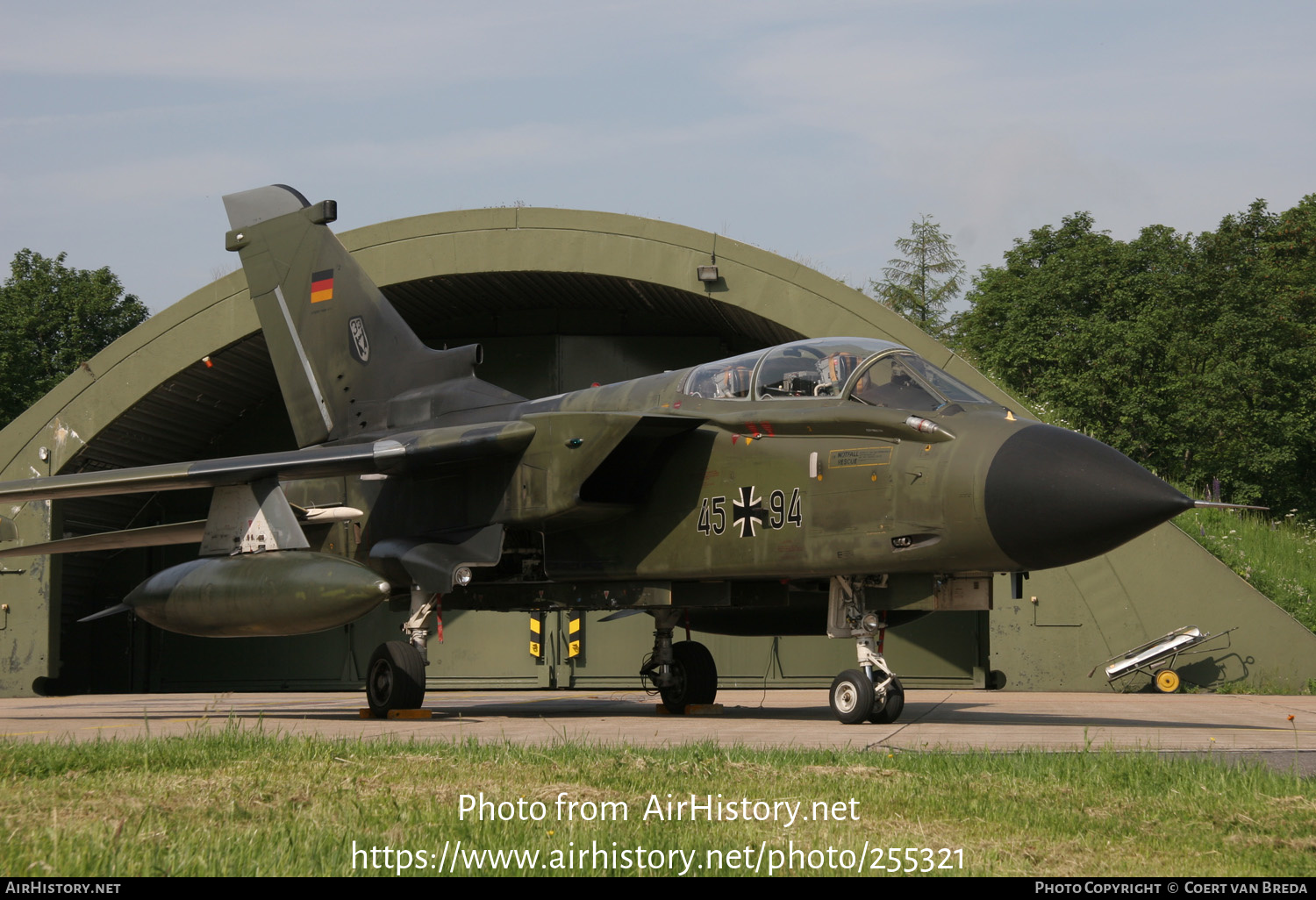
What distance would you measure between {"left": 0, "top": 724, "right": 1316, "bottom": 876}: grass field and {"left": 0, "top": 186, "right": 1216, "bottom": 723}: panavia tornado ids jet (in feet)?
8.34

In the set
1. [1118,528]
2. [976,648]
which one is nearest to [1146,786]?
[1118,528]

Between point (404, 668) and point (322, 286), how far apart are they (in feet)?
16.5

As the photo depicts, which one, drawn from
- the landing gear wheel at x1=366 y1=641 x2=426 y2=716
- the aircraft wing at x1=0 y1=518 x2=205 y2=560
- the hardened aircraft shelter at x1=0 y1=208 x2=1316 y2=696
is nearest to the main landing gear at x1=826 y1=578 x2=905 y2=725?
the landing gear wheel at x1=366 y1=641 x2=426 y2=716

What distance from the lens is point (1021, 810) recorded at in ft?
14.7

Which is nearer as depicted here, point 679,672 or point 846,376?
point 846,376

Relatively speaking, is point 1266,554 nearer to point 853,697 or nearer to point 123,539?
point 853,697

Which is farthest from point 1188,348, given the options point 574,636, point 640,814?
point 640,814

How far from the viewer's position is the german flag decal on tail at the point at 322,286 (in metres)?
13.7

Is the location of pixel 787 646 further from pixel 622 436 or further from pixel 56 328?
pixel 56 328

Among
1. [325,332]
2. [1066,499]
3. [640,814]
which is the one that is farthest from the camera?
[325,332]

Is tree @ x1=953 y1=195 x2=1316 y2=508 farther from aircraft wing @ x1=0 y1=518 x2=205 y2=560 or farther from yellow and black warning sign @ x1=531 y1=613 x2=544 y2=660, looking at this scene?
aircraft wing @ x1=0 y1=518 x2=205 y2=560

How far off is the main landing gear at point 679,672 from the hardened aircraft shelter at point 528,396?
372cm

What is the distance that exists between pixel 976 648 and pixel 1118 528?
1139 cm

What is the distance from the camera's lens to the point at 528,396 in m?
20.1
